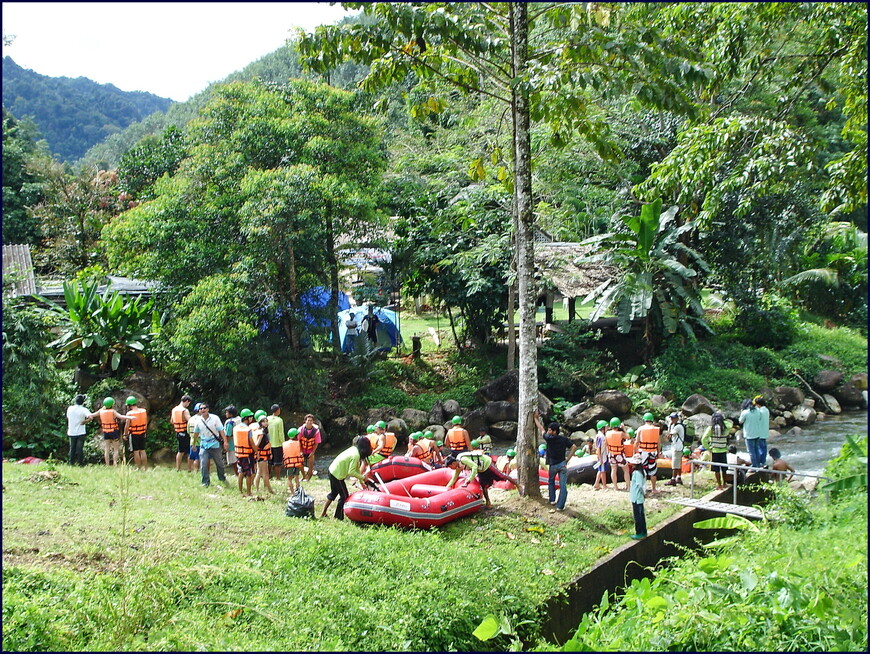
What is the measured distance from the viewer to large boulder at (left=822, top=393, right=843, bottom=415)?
1931cm

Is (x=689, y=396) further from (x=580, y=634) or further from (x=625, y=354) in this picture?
(x=580, y=634)

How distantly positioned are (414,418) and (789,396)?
9.69 meters

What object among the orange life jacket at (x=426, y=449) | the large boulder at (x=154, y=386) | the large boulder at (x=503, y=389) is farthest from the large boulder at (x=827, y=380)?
the large boulder at (x=154, y=386)

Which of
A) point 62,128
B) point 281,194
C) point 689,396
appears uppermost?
point 62,128

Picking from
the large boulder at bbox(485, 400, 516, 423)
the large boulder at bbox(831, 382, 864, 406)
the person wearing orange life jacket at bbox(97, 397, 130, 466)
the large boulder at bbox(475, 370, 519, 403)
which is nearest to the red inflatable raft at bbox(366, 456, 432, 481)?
the person wearing orange life jacket at bbox(97, 397, 130, 466)

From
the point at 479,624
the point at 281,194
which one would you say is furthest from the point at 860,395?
the point at 479,624

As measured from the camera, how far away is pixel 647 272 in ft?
62.5

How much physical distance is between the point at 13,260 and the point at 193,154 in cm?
716

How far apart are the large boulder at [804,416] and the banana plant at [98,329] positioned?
50.2 feet

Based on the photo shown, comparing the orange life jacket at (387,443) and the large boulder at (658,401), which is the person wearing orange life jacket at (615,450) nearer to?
the orange life jacket at (387,443)

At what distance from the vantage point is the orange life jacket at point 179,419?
11820mm

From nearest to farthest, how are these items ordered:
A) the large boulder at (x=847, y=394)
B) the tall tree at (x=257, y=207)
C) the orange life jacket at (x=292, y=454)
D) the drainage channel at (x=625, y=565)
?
the drainage channel at (x=625, y=565) → the orange life jacket at (x=292, y=454) → the tall tree at (x=257, y=207) → the large boulder at (x=847, y=394)

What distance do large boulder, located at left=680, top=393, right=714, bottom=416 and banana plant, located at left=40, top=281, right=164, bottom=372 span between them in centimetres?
1255

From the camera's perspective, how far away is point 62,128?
70.6 metres
